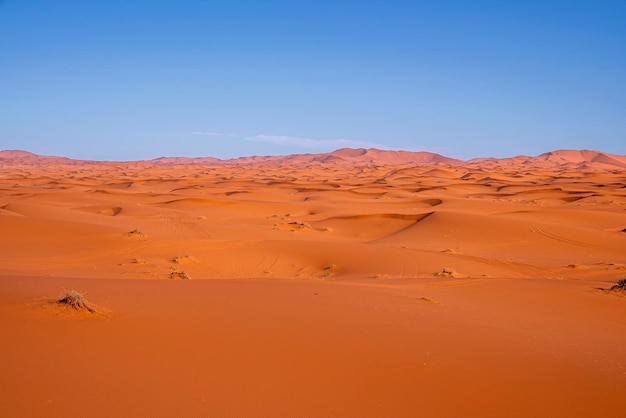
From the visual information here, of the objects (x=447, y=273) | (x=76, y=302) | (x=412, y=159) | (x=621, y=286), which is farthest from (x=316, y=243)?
(x=412, y=159)

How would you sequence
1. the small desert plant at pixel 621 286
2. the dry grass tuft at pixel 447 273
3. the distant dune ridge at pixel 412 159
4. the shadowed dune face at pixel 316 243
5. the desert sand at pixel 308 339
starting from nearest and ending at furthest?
1. the desert sand at pixel 308 339
2. the small desert plant at pixel 621 286
3. the dry grass tuft at pixel 447 273
4. the shadowed dune face at pixel 316 243
5. the distant dune ridge at pixel 412 159

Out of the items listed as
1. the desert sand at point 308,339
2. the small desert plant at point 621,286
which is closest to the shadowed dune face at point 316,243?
the desert sand at point 308,339

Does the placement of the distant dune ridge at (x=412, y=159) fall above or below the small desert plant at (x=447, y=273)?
above

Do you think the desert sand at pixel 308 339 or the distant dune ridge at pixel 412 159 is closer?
the desert sand at pixel 308 339

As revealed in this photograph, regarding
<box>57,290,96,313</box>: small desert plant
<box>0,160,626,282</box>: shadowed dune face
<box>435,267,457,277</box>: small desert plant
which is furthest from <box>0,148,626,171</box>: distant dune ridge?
<box>57,290,96,313</box>: small desert plant

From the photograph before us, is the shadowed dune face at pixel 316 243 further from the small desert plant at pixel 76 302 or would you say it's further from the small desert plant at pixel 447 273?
the small desert plant at pixel 76 302

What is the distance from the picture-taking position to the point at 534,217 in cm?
2434

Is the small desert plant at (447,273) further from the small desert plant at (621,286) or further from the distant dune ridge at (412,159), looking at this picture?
the distant dune ridge at (412,159)

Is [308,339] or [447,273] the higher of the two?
[308,339]

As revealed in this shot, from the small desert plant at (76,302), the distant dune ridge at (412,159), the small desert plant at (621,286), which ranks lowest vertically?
the small desert plant at (621,286)

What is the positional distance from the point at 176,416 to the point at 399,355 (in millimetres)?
2340

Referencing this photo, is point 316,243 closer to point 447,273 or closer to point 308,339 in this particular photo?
point 447,273

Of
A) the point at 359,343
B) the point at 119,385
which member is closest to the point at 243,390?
the point at 119,385

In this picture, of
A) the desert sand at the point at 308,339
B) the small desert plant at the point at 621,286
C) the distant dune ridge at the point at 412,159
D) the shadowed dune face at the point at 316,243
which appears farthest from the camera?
the distant dune ridge at the point at 412,159
